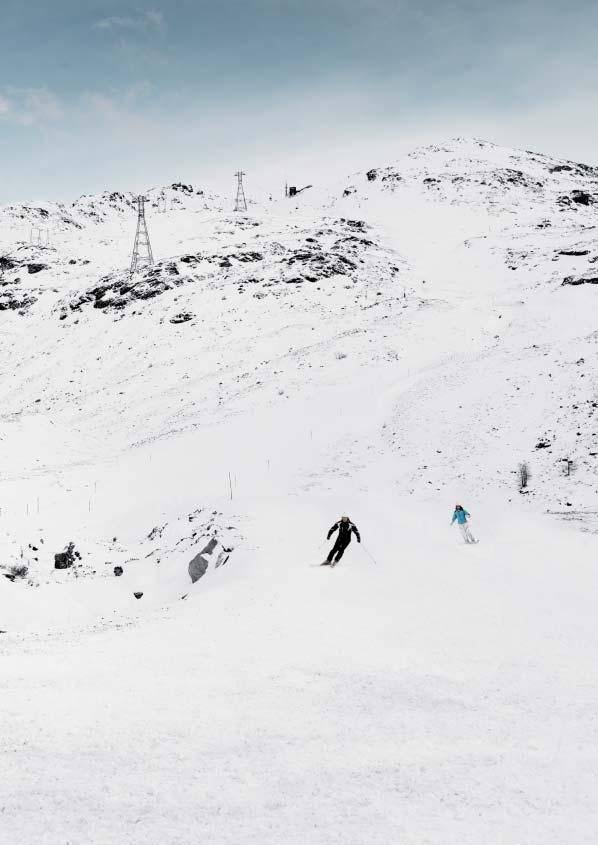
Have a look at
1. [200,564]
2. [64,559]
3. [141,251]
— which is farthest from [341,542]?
[141,251]

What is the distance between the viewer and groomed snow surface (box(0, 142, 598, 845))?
196 inches

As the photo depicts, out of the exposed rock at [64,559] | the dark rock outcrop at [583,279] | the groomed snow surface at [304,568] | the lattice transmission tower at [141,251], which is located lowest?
the exposed rock at [64,559]

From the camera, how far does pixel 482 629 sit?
934cm

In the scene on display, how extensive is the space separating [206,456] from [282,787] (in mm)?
20517

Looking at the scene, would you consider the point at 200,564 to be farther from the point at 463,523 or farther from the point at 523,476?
the point at 523,476

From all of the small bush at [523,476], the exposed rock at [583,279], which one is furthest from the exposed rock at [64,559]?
the exposed rock at [583,279]

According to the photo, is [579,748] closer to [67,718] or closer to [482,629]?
[482,629]

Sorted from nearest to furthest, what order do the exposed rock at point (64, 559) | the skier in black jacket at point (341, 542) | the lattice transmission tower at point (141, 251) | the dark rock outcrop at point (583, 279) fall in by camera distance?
the skier in black jacket at point (341, 542), the exposed rock at point (64, 559), the dark rock outcrop at point (583, 279), the lattice transmission tower at point (141, 251)

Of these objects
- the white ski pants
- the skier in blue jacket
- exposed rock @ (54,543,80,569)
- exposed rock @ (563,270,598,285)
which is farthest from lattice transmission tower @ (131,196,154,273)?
the white ski pants

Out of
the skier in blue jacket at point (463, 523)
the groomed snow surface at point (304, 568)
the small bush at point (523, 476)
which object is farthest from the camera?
the small bush at point (523, 476)

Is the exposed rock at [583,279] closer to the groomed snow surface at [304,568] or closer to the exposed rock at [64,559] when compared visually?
the groomed snow surface at [304,568]

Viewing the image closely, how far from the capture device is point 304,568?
41.9 ft

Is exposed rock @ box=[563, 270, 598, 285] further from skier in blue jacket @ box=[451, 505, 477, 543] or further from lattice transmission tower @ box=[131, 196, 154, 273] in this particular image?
lattice transmission tower @ box=[131, 196, 154, 273]

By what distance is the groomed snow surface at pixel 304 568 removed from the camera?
16.3ft
